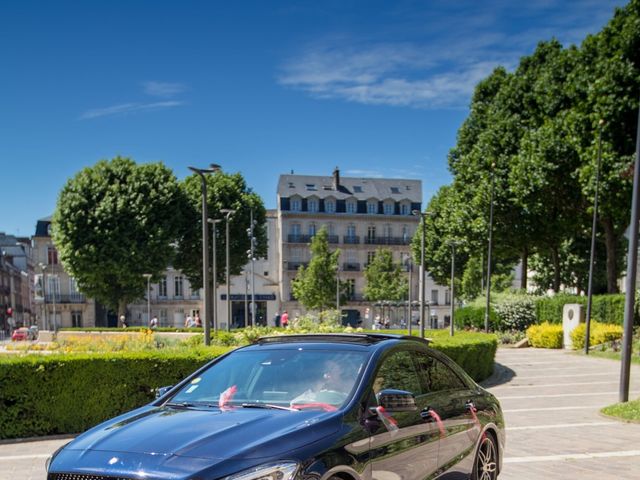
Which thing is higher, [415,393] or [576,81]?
[576,81]

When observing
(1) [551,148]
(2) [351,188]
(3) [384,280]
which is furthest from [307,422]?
(2) [351,188]

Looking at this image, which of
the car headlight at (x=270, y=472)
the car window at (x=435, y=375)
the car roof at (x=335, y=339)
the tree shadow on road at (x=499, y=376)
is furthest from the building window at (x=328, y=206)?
the car headlight at (x=270, y=472)

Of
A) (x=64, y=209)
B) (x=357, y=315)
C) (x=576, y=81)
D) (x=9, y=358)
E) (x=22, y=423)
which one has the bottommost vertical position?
(x=357, y=315)

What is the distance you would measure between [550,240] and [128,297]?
27422 mm

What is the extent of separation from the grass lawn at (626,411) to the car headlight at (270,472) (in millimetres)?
9224

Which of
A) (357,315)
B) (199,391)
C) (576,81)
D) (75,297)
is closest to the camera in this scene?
(199,391)

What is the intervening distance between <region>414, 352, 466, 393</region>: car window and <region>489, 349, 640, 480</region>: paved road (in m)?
1.86

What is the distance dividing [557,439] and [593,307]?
2473 centimetres

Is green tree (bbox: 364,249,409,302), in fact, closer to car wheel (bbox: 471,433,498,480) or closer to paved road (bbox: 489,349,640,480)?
paved road (bbox: 489,349,640,480)

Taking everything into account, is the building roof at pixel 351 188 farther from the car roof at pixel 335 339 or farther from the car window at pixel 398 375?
the car window at pixel 398 375

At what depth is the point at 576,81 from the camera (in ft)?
107

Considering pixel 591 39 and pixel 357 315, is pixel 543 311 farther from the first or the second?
pixel 357 315

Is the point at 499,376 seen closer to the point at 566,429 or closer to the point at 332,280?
the point at 566,429

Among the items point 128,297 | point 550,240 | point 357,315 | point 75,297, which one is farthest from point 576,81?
point 75,297
